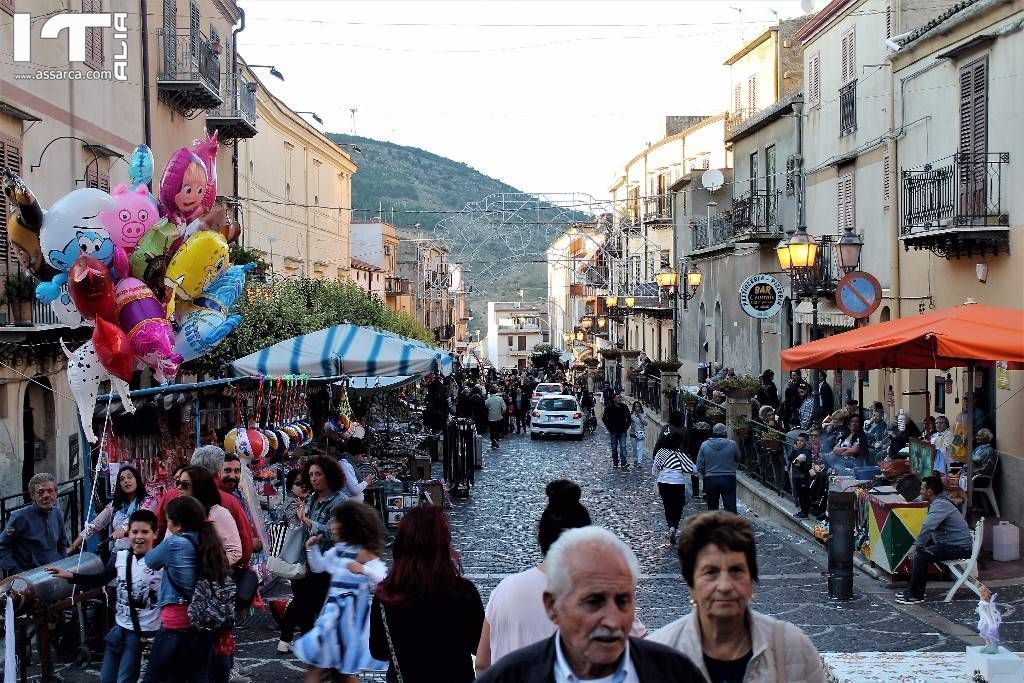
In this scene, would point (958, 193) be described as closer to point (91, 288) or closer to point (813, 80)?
point (813, 80)

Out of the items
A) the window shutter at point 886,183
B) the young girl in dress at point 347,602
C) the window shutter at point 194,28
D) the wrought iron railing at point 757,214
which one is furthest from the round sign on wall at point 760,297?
the young girl in dress at point 347,602

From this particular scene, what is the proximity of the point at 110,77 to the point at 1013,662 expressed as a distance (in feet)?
65.2

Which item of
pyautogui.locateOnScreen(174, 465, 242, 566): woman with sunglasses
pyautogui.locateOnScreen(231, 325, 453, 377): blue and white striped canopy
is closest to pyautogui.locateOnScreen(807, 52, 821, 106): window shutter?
pyautogui.locateOnScreen(231, 325, 453, 377): blue and white striped canopy

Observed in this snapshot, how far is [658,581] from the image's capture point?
1447 centimetres

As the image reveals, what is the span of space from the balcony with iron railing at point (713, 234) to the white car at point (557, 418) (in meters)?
6.30

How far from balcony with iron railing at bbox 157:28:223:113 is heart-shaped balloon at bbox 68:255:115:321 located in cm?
1642

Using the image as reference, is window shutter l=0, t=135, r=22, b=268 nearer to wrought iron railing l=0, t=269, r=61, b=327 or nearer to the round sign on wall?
wrought iron railing l=0, t=269, r=61, b=327

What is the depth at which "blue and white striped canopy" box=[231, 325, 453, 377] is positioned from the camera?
1680 centimetres

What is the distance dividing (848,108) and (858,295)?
10651 millimetres

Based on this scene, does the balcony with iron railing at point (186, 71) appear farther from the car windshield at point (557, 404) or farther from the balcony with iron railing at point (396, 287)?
the balcony with iron railing at point (396, 287)

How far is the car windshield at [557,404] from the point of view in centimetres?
3828

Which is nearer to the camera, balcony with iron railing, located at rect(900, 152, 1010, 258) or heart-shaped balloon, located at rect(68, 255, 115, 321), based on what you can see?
heart-shaped balloon, located at rect(68, 255, 115, 321)

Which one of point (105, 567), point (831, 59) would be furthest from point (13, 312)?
point (831, 59)

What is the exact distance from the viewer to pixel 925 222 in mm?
20000
